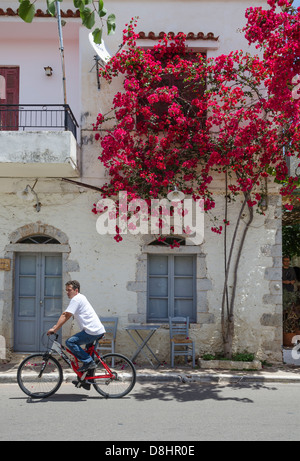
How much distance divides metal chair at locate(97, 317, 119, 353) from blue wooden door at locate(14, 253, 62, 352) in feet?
3.41

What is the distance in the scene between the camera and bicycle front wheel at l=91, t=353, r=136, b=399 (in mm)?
6625

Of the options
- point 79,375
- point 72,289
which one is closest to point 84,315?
point 72,289

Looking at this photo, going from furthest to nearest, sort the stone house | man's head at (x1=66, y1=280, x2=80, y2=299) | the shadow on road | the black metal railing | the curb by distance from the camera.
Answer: the black metal railing < the stone house < the curb < the shadow on road < man's head at (x1=66, y1=280, x2=80, y2=299)

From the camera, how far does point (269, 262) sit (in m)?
9.53

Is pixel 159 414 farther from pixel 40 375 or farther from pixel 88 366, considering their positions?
pixel 40 375

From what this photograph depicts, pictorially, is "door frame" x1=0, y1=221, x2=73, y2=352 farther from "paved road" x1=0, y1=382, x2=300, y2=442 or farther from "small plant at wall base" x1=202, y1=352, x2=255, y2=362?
"small plant at wall base" x1=202, y1=352, x2=255, y2=362

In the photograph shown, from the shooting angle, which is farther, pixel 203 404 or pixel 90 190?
pixel 90 190

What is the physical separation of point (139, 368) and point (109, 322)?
112 cm

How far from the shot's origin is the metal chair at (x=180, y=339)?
900cm

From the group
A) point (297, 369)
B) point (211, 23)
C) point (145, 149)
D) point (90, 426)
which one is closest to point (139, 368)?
point (297, 369)

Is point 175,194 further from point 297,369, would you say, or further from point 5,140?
point 297,369

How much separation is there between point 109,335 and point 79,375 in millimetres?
2744

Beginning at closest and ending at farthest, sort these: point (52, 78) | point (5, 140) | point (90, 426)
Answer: point (90, 426) → point (5, 140) → point (52, 78)

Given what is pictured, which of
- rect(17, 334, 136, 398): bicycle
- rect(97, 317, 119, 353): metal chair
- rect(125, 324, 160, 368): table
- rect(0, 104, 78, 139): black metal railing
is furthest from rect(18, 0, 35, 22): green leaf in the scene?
rect(97, 317, 119, 353): metal chair
